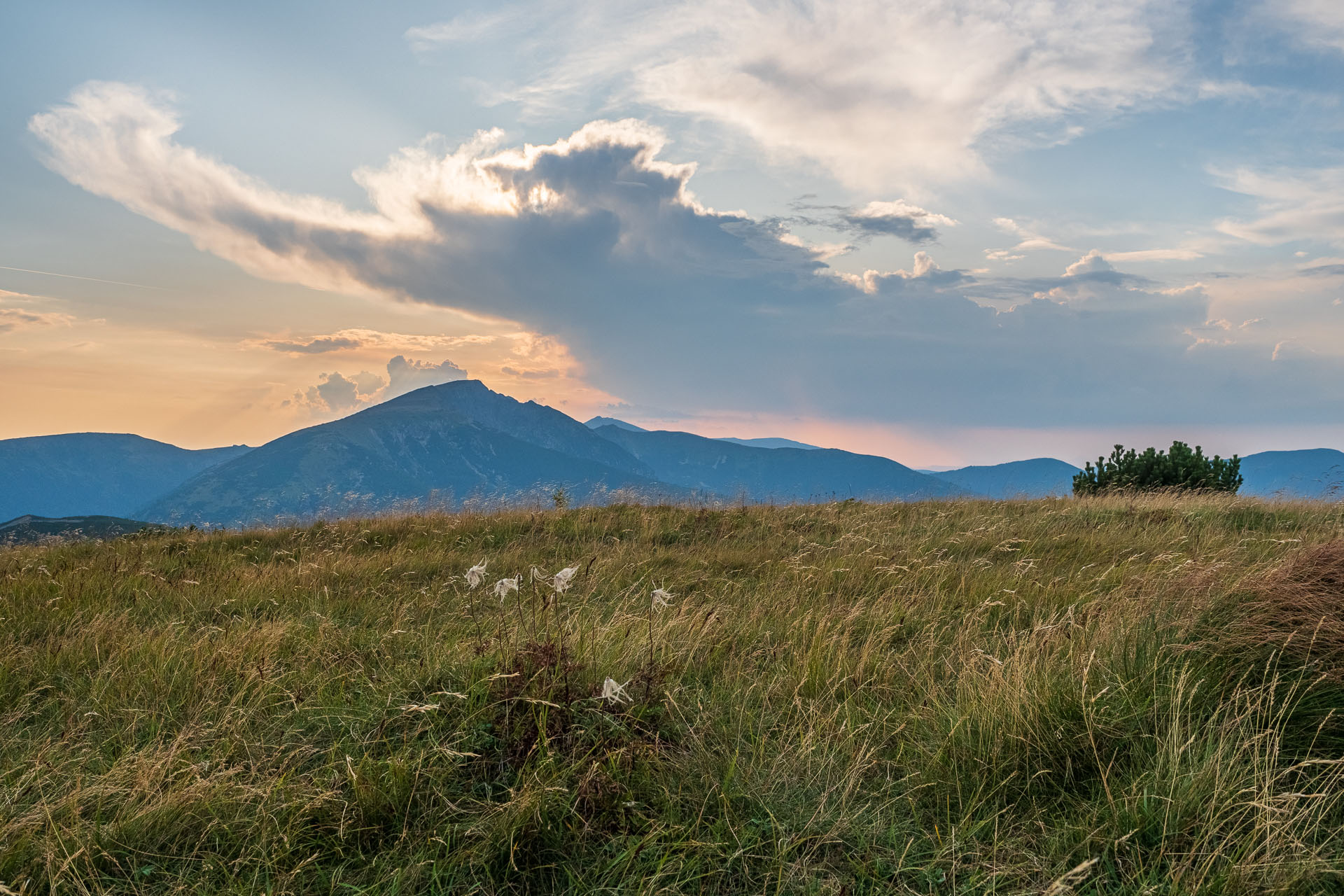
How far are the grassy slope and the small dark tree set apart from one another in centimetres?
1404

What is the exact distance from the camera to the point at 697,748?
3.19m

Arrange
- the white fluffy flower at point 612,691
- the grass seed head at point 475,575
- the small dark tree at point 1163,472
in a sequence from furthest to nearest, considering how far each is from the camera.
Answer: the small dark tree at point 1163,472, the grass seed head at point 475,575, the white fluffy flower at point 612,691

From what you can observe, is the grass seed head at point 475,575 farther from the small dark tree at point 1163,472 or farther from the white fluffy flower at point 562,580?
the small dark tree at point 1163,472

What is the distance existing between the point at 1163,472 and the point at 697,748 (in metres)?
19.6

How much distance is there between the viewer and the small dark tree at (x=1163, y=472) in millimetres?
17609

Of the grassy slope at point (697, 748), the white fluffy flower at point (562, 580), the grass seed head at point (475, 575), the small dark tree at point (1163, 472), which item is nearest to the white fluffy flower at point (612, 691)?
the grassy slope at point (697, 748)

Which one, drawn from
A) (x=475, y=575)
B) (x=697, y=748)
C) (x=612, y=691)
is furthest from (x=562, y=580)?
(x=697, y=748)

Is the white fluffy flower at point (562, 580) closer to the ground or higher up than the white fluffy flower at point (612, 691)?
higher up

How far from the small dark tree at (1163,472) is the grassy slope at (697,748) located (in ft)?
46.1

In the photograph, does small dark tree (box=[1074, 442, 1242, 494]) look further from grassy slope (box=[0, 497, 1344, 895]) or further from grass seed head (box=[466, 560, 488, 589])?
grass seed head (box=[466, 560, 488, 589])

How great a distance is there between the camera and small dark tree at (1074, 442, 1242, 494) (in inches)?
693

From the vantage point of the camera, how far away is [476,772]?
317 cm

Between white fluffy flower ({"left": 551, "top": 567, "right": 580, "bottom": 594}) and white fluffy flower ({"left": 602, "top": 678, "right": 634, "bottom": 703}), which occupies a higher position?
white fluffy flower ({"left": 551, "top": 567, "right": 580, "bottom": 594})

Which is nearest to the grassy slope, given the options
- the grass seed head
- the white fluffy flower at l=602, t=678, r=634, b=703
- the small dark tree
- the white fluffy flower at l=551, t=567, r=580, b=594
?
the white fluffy flower at l=602, t=678, r=634, b=703
